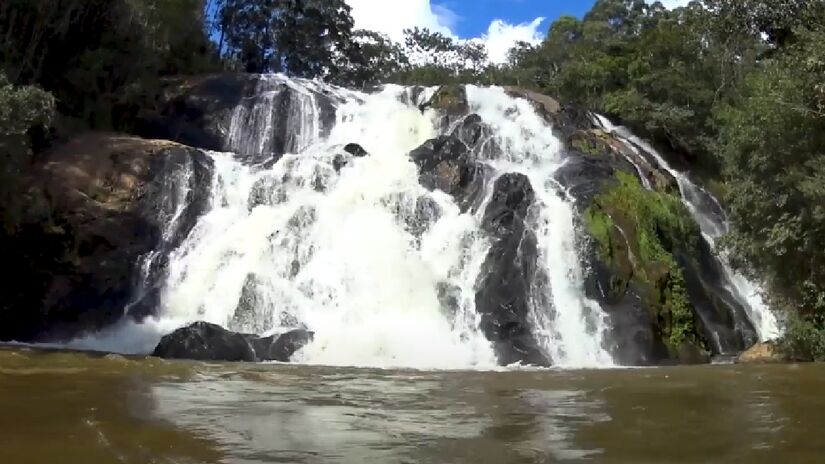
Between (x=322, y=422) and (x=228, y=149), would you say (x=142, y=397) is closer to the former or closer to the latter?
(x=322, y=422)

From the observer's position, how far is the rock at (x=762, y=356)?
13.6 m

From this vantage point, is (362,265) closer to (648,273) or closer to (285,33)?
(648,273)

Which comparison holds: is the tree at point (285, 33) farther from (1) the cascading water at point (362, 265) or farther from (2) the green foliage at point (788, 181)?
(2) the green foliage at point (788, 181)

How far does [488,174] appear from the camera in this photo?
68.1 ft

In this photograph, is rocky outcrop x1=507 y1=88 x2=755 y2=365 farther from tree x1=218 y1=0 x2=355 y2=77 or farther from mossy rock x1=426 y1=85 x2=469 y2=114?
tree x1=218 y1=0 x2=355 y2=77

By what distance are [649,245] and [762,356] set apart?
13.0 ft

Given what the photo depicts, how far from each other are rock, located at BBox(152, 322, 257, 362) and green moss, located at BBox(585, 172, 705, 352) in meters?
7.73

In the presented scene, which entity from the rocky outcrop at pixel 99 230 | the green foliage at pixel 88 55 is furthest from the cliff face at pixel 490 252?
the green foliage at pixel 88 55

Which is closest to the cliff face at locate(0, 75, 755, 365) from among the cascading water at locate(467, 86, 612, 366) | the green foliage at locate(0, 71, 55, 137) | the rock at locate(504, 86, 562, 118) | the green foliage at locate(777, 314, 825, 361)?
the cascading water at locate(467, 86, 612, 366)

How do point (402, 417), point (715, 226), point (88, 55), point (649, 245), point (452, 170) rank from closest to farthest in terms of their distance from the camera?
point (402, 417) → point (649, 245) → point (452, 170) → point (715, 226) → point (88, 55)

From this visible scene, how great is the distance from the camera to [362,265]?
58.9 feet

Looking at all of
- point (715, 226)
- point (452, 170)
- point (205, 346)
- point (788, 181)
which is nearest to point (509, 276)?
point (452, 170)

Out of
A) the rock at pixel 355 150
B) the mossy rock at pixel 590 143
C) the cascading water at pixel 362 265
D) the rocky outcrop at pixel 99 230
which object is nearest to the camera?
the cascading water at pixel 362 265

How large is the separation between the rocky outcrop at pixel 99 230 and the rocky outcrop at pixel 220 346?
137 inches
